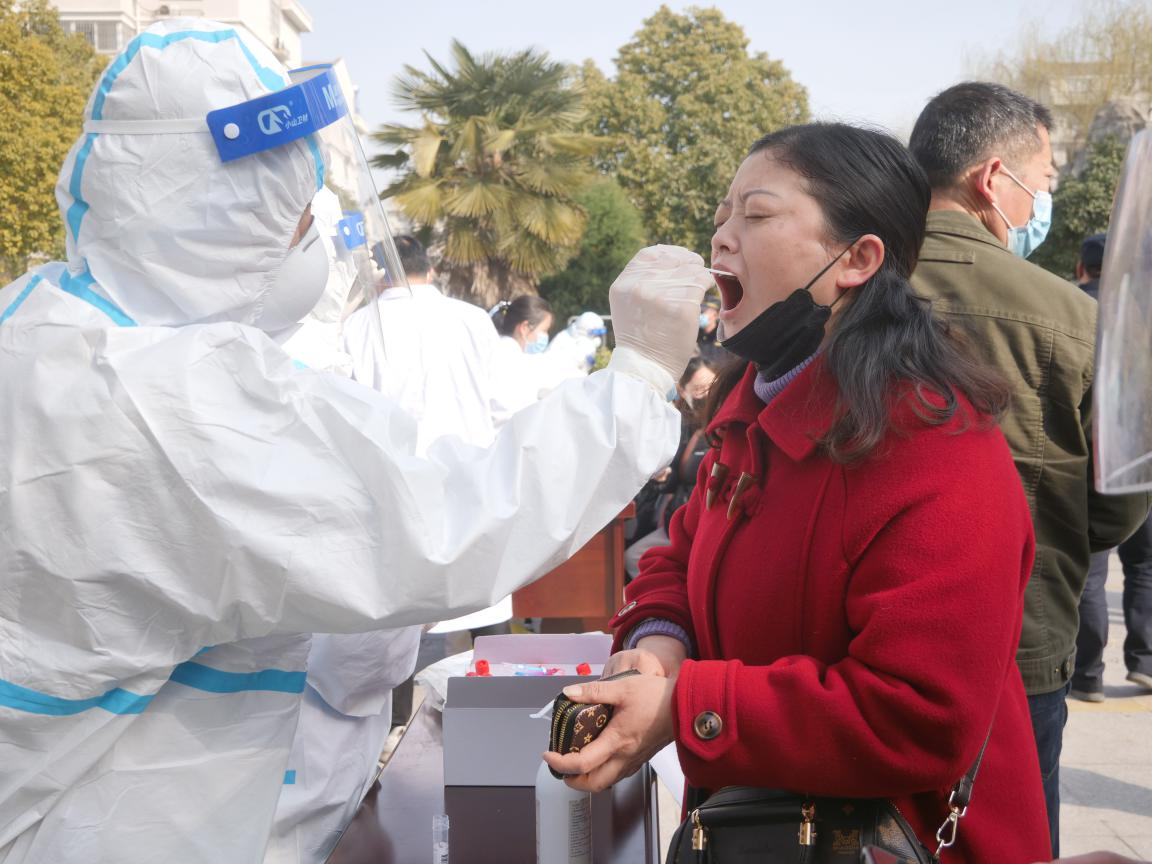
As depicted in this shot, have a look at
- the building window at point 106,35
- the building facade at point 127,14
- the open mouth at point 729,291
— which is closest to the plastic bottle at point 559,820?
the open mouth at point 729,291

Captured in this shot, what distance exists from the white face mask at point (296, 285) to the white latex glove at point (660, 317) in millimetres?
493

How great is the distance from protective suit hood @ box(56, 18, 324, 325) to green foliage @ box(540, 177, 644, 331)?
918 inches

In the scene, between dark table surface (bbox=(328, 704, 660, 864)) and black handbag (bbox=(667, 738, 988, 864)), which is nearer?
black handbag (bbox=(667, 738, 988, 864))

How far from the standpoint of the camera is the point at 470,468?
1.46 metres

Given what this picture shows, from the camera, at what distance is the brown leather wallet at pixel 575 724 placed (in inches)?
51.6

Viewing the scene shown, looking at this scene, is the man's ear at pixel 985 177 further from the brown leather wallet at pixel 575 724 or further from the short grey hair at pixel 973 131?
the brown leather wallet at pixel 575 724

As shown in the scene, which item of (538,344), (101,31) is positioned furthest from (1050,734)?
(101,31)

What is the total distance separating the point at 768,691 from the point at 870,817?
0.70 feet

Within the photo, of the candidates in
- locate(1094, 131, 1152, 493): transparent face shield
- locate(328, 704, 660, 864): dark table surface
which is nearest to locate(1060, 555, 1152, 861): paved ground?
locate(328, 704, 660, 864): dark table surface

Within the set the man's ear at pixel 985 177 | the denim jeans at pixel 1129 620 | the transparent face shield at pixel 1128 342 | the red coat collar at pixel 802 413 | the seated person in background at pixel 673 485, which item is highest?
the man's ear at pixel 985 177

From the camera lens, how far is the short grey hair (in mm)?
2270

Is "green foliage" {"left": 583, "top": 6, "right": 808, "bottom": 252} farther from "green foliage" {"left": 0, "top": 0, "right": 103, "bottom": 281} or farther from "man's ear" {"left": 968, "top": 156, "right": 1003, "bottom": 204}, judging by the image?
"man's ear" {"left": 968, "top": 156, "right": 1003, "bottom": 204}

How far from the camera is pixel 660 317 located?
5.39ft

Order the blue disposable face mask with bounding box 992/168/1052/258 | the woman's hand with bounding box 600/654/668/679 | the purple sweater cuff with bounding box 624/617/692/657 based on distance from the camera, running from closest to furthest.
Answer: the woman's hand with bounding box 600/654/668/679 < the purple sweater cuff with bounding box 624/617/692/657 < the blue disposable face mask with bounding box 992/168/1052/258
